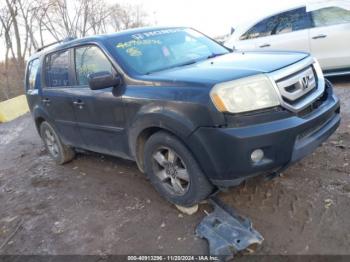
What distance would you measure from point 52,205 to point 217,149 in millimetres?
2425

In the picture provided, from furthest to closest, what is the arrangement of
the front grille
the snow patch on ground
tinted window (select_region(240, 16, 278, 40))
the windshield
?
1. the snow patch on ground
2. tinted window (select_region(240, 16, 278, 40))
3. the windshield
4. the front grille

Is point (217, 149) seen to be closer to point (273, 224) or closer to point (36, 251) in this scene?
point (273, 224)

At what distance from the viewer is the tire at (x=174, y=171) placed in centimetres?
349

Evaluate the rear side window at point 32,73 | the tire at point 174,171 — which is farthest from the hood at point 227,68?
the rear side window at point 32,73

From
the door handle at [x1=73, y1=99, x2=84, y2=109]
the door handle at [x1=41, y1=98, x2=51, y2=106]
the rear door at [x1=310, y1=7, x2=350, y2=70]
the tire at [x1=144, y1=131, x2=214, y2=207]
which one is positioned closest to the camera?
the tire at [x1=144, y1=131, x2=214, y2=207]

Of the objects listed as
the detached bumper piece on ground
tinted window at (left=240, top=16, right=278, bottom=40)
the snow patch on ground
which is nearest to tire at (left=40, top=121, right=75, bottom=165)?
the detached bumper piece on ground

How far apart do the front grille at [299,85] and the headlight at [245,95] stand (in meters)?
0.10

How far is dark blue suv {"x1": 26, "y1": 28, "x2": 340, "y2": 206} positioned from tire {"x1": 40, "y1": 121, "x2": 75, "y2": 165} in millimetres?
691

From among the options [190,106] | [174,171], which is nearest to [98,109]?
[174,171]

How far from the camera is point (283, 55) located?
12.9 feet

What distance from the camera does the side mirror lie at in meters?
3.90

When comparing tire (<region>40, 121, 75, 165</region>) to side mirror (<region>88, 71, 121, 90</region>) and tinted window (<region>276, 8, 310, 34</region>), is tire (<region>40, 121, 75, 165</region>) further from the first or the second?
tinted window (<region>276, 8, 310, 34</region>)

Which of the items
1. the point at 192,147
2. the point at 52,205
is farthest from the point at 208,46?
the point at 52,205

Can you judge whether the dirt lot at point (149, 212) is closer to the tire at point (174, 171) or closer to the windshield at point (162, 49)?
the tire at point (174, 171)
